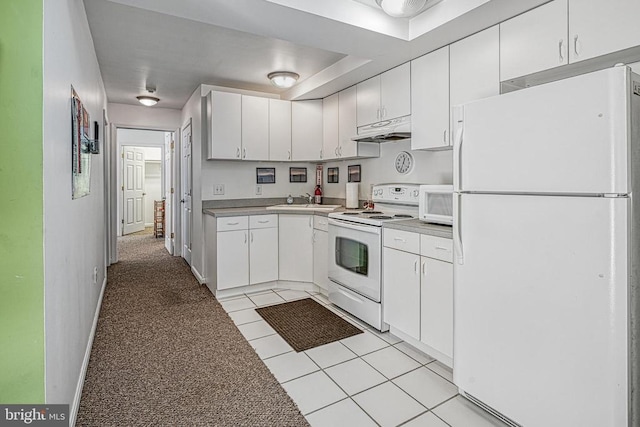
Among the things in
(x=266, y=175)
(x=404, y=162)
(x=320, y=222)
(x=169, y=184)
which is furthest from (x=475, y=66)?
(x=169, y=184)

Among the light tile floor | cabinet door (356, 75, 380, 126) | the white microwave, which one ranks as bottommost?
the light tile floor

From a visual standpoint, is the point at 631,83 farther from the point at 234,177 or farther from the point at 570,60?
the point at 234,177

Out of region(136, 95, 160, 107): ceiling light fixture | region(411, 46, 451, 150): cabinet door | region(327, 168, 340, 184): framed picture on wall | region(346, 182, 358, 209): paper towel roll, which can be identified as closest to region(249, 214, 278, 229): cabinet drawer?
region(346, 182, 358, 209): paper towel roll

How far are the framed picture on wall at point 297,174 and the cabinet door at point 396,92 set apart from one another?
5.61 feet

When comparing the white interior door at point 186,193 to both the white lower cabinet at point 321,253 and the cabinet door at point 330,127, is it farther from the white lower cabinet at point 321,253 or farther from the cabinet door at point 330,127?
the white lower cabinet at point 321,253

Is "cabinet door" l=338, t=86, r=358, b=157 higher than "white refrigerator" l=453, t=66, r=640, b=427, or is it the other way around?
"cabinet door" l=338, t=86, r=358, b=157

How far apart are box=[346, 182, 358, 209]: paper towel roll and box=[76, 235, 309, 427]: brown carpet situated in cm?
180

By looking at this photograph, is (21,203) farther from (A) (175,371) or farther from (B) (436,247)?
(B) (436,247)

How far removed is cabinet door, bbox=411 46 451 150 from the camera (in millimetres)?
2674

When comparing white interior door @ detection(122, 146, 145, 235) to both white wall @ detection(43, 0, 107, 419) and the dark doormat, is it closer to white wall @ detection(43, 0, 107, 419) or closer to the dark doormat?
the dark doormat

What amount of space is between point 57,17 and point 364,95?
2647 millimetres

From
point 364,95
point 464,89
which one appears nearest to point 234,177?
point 364,95

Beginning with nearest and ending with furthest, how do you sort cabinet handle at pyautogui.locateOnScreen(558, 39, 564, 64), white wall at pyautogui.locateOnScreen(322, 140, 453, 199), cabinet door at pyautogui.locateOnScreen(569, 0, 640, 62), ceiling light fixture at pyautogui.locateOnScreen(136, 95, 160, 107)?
cabinet door at pyautogui.locateOnScreen(569, 0, 640, 62) < cabinet handle at pyautogui.locateOnScreen(558, 39, 564, 64) < white wall at pyautogui.locateOnScreen(322, 140, 453, 199) < ceiling light fixture at pyautogui.locateOnScreen(136, 95, 160, 107)

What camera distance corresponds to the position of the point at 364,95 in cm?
359
